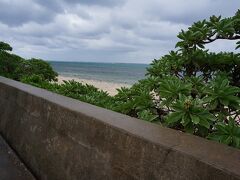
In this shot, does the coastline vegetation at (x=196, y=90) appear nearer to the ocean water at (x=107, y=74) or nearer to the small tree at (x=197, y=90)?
the small tree at (x=197, y=90)

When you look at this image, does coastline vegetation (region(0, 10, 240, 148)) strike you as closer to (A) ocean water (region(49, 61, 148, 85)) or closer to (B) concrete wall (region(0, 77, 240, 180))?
(B) concrete wall (region(0, 77, 240, 180))

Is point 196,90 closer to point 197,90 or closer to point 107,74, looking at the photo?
point 197,90

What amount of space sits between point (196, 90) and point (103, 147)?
903mm

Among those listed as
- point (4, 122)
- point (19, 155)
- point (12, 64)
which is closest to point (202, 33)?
point (19, 155)

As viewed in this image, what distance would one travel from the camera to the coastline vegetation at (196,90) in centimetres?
277

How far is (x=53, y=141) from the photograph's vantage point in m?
3.97

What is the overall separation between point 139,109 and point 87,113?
0.50 m

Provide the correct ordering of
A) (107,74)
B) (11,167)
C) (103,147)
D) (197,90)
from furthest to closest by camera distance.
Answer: (107,74) < (11,167) < (197,90) < (103,147)

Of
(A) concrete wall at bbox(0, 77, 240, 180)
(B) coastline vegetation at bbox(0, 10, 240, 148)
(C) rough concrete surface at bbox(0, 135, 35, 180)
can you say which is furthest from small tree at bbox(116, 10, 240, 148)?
(C) rough concrete surface at bbox(0, 135, 35, 180)

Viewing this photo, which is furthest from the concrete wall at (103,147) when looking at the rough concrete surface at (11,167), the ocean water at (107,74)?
the ocean water at (107,74)

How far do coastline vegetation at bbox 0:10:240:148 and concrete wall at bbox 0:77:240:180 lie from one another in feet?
0.68

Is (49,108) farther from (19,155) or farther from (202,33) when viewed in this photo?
(202,33)

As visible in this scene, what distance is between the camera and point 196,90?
3.18 metres

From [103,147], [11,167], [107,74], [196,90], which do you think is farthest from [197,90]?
[107,74]
